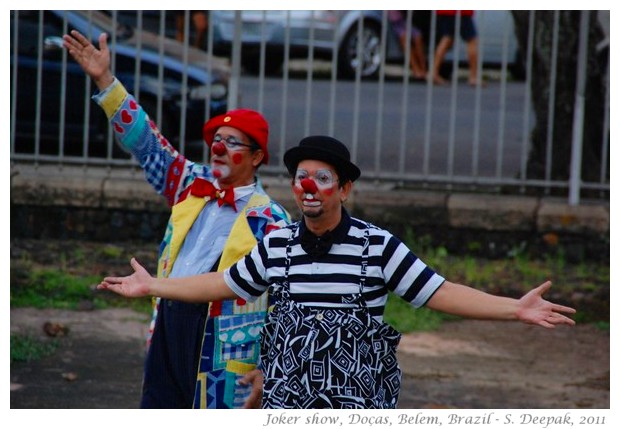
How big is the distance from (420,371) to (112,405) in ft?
5.98

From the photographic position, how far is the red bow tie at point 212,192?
5.23 metres

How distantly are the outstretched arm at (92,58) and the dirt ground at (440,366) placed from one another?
2.09m

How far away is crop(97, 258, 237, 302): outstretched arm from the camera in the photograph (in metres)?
4.65

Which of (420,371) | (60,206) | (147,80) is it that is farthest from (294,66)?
(420,371)

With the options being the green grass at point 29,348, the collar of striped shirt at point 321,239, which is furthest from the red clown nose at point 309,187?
the green grass at point 29,348

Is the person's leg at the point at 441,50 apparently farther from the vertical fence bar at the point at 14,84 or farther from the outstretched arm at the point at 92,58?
the outstretched arm at the point at 92,58

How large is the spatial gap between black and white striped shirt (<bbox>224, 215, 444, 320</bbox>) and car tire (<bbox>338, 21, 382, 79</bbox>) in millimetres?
6331

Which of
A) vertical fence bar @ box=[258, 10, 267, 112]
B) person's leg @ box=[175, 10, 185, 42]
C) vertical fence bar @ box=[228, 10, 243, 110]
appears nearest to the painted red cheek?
vertical fence bar @ box=[228, 10, 243, 110]

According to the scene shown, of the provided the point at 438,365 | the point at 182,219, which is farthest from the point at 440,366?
the point at 182,219

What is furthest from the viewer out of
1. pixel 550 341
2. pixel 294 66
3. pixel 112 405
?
pixel 294 66

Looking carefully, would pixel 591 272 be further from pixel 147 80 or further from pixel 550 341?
pixel 147 80

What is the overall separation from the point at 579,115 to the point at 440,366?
2851 mm

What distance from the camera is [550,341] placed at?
8430 mm

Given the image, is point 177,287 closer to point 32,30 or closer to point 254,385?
point 254,385
